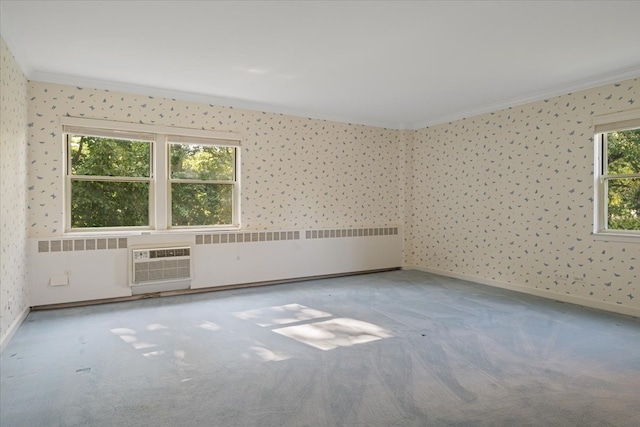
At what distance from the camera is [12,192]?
341 cm

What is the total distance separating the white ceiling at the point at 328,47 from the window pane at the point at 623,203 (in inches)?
45.3

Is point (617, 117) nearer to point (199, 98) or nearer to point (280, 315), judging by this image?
point (280, 315)

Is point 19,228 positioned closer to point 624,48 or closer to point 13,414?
point 13,414

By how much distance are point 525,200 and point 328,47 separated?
11.0 ft

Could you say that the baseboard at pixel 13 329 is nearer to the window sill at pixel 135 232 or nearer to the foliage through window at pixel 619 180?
the window sill at pixel 135 232

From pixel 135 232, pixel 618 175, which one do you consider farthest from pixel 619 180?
pixel 135 232

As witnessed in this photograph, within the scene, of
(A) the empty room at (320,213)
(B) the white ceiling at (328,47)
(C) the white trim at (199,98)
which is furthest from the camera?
(C) the white trim at (199,98)

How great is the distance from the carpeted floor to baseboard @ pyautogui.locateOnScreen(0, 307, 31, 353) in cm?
7

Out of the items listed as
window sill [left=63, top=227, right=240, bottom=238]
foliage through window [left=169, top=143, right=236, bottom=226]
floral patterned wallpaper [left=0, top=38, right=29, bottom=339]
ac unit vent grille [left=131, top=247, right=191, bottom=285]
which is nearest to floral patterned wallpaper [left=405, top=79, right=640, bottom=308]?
foliage through window [left=169, top=143, right=236, bottom=226]

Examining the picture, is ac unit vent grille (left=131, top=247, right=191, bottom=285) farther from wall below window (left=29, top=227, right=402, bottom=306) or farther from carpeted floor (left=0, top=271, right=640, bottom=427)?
carpeted floor (left=0, top=271, right=640, bottom=427)

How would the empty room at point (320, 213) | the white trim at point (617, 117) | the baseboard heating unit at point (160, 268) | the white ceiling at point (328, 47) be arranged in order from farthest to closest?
the baseboard heating unit at point (160, 268) < the white trim at point (617, 117) < the white ceiling at point (328, 47) < the empty room at point (320, 213)

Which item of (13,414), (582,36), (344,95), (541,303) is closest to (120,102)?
(344,95)

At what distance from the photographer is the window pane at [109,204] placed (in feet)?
14.7

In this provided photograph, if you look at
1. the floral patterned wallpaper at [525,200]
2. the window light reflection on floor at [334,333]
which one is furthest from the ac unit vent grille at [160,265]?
the floral patterned wallpaper at [525,200]
